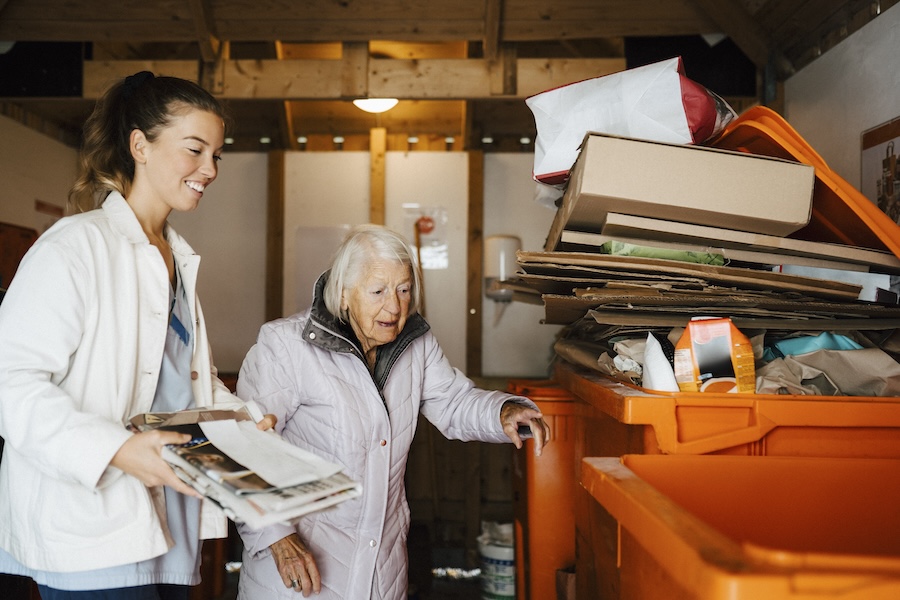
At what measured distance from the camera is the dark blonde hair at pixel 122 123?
146cm

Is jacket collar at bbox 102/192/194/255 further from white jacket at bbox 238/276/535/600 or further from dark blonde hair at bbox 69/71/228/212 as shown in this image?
white jacket at bbox 238/276/535/600

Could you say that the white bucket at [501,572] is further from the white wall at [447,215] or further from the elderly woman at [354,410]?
the white wall at [447,215]

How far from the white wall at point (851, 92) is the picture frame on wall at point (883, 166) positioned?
4 cm

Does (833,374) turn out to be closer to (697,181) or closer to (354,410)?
(697,181)

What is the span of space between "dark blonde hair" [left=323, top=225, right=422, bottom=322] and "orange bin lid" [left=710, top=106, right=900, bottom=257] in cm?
101

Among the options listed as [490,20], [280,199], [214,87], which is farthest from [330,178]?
[490,20]

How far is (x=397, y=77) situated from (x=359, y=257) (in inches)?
97.3

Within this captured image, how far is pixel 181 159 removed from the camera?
58.2 inches

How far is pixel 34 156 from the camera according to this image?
14.8 ft

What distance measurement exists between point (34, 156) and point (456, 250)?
300cm

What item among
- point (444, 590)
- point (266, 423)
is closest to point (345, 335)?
point (266, 423)

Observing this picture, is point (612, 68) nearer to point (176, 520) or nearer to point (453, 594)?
point (453, 594)

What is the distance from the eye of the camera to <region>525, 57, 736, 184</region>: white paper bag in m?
1.72

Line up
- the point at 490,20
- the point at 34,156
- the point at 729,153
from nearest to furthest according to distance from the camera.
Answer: the point at 729,153 < the point at 490,20 < the point at 34,156
